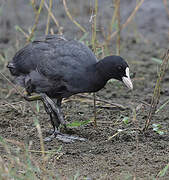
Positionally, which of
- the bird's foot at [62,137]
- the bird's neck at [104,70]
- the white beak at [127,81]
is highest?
the bird's neck at [104,70]

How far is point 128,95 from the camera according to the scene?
6.33m

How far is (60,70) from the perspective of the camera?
4.63 meters

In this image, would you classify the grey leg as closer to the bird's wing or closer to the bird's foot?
the bird's foot

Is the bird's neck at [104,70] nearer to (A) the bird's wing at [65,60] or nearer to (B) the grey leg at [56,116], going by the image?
(A) the bird's wing at [65,60]

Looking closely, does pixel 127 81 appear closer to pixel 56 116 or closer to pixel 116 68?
pixel 116 68

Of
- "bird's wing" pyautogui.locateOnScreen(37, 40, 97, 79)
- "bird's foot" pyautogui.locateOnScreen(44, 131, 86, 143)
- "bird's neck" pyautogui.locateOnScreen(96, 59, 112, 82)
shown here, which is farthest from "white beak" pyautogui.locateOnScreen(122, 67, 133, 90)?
"bird's foot" pyautogui.locateOnScreen(44, 131, 86, 143)

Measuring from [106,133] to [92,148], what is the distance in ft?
1.41

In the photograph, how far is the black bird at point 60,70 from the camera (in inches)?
181

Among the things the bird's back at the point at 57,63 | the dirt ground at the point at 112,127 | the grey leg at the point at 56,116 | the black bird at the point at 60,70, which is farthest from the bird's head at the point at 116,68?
the grey leg at the point at 56,116

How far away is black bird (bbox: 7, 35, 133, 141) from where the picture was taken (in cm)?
459

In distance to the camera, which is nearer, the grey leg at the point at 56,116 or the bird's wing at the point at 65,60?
the bird's wing at the point at 65,60

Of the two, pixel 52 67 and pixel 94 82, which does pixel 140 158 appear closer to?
pixel 94 82

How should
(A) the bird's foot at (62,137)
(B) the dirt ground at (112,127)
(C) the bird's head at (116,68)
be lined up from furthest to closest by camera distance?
(A) the bird's foot at (62,137) → (C) the bird's head at (116,68) → (B) the dirt ground at (112,127)

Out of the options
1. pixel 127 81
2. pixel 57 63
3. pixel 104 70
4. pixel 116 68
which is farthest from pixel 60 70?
pixel 127 81
